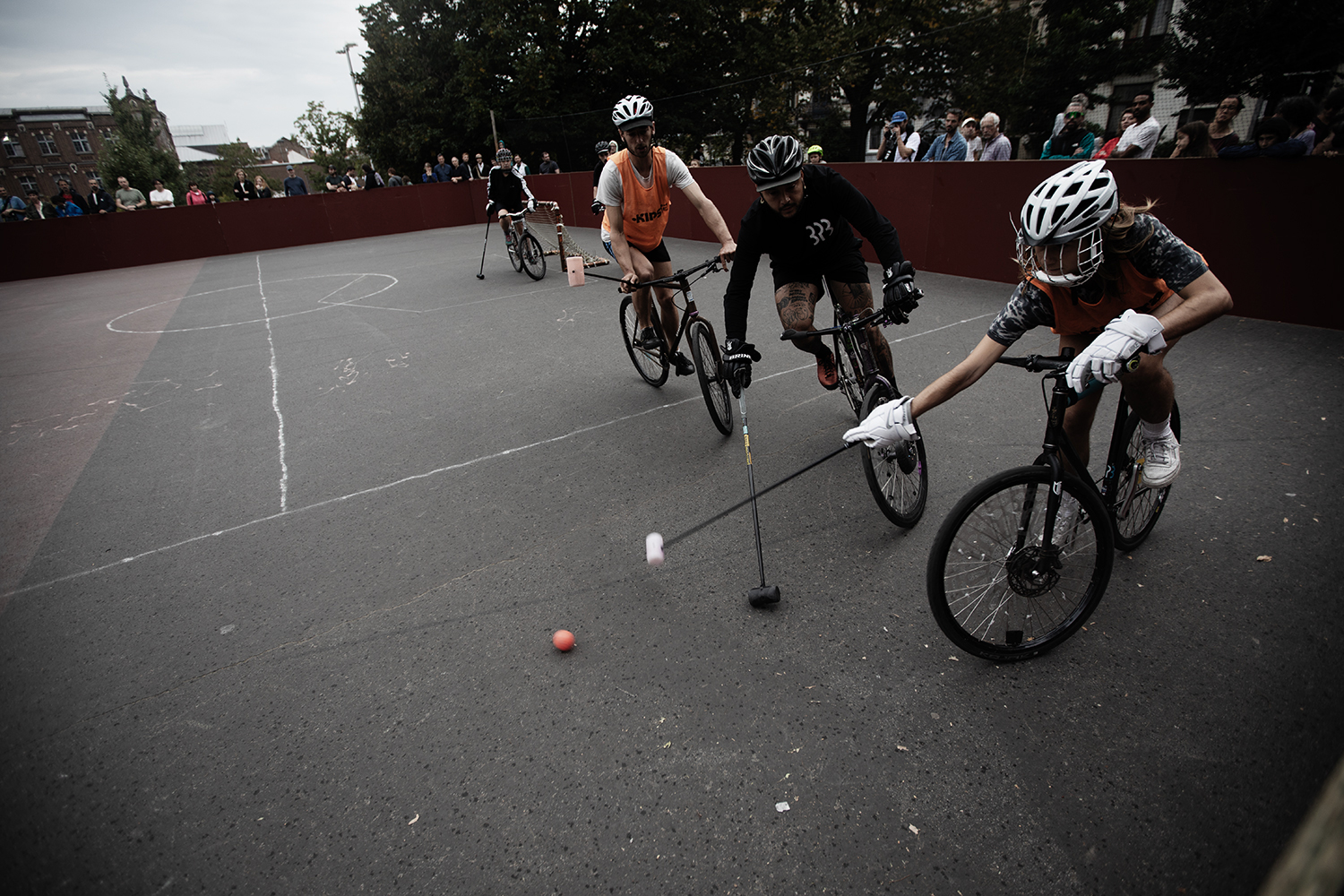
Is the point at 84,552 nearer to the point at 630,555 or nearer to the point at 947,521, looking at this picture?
the point at 630,555

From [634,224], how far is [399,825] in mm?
4796

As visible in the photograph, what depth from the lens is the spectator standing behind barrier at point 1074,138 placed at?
28.9 ft

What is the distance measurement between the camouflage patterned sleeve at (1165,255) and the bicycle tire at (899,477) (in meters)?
1.31

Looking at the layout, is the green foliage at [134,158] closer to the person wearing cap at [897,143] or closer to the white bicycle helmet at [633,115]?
the person wearing cap at [897,143]

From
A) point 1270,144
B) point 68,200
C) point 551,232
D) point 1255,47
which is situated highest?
point 1255,47

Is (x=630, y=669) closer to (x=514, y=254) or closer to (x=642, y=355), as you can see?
(x=642, y=355)

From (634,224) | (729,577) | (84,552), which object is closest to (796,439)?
(729,577)

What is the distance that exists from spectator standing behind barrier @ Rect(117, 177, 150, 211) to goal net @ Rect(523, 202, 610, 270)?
14.0 meters

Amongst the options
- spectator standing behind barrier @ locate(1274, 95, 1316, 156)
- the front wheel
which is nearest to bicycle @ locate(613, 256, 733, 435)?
spectator standing behind barrier @ locate(1274, 95, 1316, 156)

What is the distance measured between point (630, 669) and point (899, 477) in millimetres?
1868

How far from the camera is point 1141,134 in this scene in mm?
8156

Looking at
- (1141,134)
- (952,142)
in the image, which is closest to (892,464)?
(1141,134)

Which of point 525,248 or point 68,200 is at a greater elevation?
point 68,200

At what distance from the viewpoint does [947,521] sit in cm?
247
